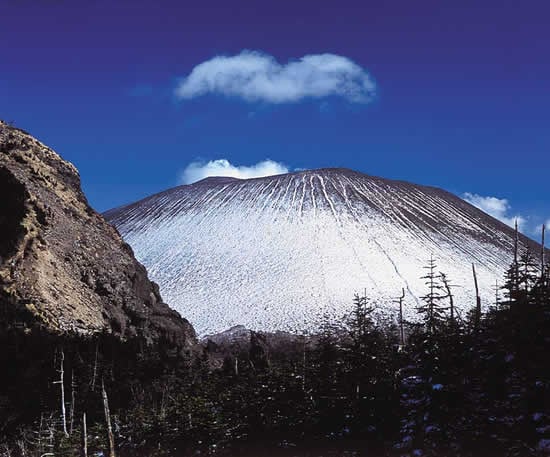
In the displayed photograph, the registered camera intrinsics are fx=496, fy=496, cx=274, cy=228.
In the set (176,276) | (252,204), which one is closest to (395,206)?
(252,204)

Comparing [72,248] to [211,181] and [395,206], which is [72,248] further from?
[211,181]

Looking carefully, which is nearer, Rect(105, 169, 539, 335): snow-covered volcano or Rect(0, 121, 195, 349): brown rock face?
Rect(0, 121, 195, 349): brown rock face

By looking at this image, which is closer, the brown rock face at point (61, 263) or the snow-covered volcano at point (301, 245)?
the brown rock face at point (61, 263)

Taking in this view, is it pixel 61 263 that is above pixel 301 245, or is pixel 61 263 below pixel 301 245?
below

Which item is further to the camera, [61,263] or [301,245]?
[301,245]
